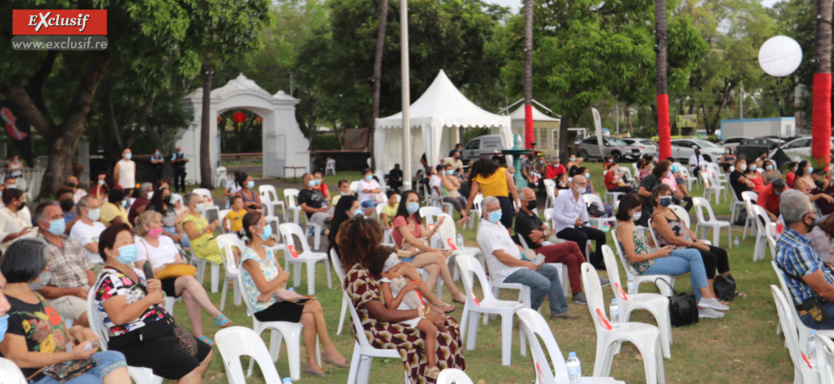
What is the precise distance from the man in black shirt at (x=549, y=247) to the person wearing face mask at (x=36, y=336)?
4612 mm

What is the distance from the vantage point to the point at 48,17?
44.5ft

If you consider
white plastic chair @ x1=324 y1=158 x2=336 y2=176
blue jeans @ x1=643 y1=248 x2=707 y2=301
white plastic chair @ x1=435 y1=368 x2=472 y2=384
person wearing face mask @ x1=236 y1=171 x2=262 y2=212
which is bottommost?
blue jeans @ x1=643 y1=248 x2=707 y2=301

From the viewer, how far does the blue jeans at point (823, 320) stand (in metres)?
5.00

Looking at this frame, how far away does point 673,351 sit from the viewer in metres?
6.04

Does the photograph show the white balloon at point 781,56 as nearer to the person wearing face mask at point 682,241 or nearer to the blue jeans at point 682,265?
the person wearing face mask at point 682,241

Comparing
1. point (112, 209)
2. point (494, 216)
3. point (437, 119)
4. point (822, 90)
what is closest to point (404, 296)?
point (494, 216)

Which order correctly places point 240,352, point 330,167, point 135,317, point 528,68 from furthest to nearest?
point 330,167, point 528,68, point 135,317, point 240,352

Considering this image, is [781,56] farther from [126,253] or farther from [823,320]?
[126,253]

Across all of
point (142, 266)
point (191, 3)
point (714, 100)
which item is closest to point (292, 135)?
point (191, 3)

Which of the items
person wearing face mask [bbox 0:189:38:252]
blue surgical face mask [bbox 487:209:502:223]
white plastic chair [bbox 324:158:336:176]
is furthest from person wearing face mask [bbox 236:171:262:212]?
white plastic chair [bbox 324:158:336:176]

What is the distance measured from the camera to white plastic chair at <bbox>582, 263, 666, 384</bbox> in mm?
4828

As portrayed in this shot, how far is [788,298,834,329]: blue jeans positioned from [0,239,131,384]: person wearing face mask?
4.26 meters

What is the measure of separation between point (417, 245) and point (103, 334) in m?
3.66

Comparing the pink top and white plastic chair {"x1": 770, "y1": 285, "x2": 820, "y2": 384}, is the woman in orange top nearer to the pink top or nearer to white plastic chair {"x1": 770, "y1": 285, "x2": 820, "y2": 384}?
the pink top
